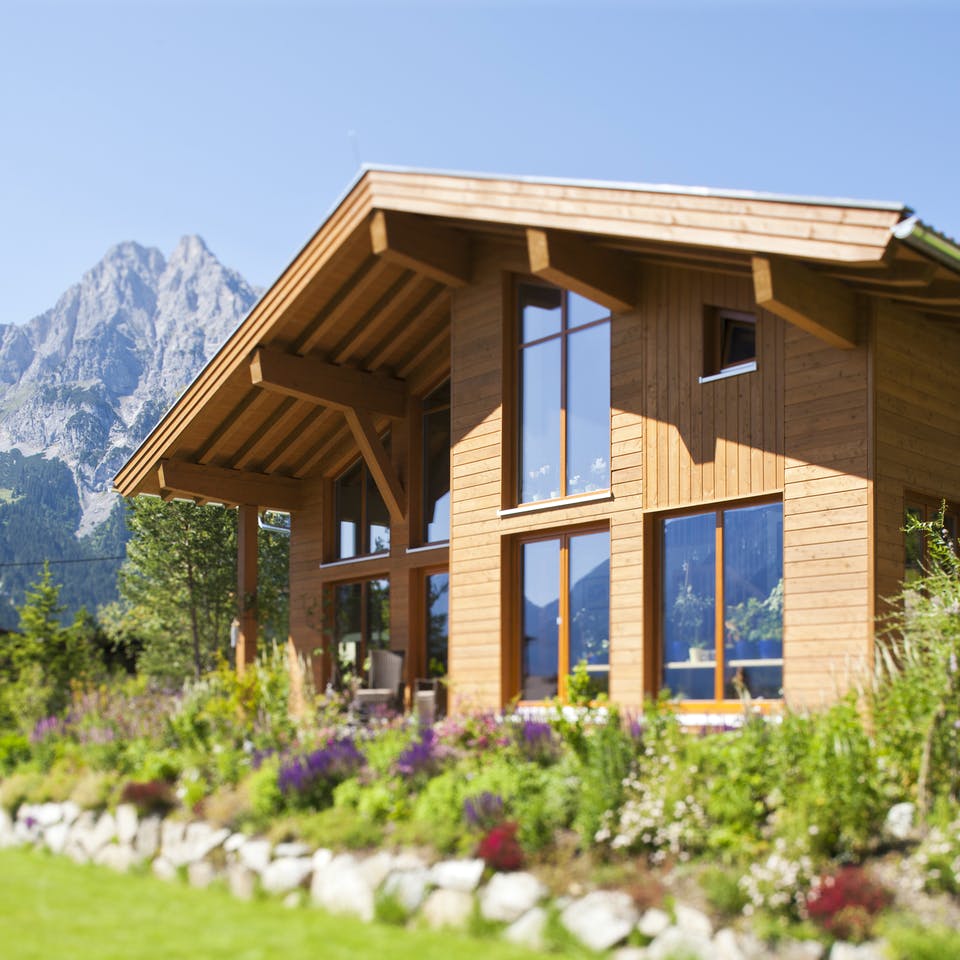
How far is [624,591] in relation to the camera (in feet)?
33.8

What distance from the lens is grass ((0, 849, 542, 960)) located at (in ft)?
20.5

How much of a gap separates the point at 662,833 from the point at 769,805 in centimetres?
60

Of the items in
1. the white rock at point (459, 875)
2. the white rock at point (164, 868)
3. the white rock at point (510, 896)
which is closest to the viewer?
the white rock at point (510, 896)

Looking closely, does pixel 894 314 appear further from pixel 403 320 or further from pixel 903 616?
pixel 403 320

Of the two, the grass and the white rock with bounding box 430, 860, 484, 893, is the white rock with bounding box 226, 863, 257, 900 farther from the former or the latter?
the white rock with bounding box 430, 860, 484, 893

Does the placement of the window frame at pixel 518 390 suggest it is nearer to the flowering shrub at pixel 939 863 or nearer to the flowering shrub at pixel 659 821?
the flowering shrub at pixel 659 821

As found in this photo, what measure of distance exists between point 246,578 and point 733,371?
836 centimetres

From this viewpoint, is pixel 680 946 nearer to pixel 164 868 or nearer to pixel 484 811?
pixel 484 811

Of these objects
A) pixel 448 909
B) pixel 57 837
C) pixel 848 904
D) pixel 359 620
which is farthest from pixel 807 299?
pixel 359 620

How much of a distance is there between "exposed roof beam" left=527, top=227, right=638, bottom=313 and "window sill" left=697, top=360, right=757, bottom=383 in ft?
3.58

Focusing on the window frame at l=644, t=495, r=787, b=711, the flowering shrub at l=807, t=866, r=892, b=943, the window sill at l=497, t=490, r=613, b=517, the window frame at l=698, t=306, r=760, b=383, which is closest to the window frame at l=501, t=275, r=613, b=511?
the window sill at l=497, t=490, r=613, b=517

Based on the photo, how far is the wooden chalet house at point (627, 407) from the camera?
28.7 ft

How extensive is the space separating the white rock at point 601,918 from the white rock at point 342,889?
1489mm

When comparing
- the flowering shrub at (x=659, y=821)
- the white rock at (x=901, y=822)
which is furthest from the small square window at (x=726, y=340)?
the white rock at (x=901, y=822)
